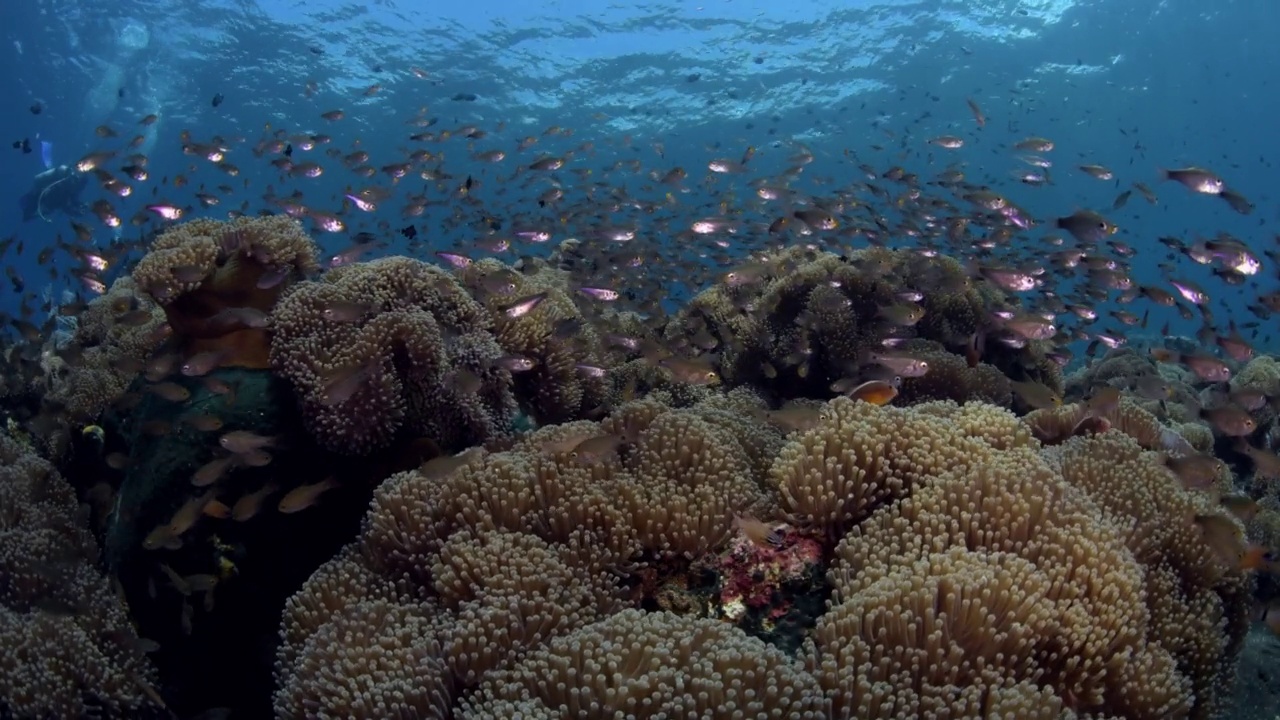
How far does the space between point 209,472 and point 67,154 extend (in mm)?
67538

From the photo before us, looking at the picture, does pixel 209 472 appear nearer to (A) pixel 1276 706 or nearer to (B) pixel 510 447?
(B) pixel 510 447

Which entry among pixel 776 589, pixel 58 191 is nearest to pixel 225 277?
pixel 776 589

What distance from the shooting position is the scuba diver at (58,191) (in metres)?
26.8

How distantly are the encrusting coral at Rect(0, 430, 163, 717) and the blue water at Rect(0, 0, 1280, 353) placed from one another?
29164 millimetres

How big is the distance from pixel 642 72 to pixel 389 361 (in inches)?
1633

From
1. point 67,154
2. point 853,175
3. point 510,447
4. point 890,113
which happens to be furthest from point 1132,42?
point 67,154

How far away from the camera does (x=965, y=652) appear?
2.70 metres

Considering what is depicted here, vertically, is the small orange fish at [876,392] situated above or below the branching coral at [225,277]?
below

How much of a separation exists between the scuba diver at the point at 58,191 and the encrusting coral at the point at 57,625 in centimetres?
2786

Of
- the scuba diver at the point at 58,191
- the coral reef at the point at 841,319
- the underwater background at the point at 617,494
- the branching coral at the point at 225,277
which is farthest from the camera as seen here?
the scuba diver at the point at 58,191

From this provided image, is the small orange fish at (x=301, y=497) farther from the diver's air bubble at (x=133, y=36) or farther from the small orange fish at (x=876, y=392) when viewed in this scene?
the diver's air bubble at (x=133, y=36)

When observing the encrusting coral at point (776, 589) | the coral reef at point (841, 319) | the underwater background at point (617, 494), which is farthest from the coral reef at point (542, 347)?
the coral reef at point (841, 319)

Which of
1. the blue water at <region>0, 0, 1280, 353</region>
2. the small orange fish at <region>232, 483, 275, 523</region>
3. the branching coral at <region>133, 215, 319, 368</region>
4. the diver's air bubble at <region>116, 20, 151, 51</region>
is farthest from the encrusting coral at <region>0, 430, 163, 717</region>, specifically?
the diver's air bubble at <region>116, 20, 151, 51</region>

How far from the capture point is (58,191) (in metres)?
27.0
